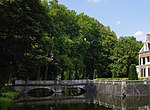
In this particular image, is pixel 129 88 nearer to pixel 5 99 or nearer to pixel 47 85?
pixel 47 85

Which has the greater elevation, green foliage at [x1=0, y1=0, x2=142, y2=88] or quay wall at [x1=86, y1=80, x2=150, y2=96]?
green foliage at [x1=0, y1=0, x2=142, y2=88]

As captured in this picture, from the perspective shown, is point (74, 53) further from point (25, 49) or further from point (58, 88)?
point (25, 49)

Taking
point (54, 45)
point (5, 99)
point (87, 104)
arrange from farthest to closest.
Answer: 1. point (54, 45)
2. point (87, 104)
3. point (5, 99)

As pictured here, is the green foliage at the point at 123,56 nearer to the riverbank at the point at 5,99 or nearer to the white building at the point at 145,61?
the white building at the point at 145,61

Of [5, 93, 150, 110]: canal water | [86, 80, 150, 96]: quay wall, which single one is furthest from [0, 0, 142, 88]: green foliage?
[86, 80, 150, 96]: quay wall

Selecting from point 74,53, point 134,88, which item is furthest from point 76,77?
point 134,88

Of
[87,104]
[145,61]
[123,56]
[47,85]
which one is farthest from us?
[123,56]

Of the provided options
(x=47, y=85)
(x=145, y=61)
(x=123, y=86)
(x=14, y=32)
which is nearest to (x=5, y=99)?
(x=14, y=32)

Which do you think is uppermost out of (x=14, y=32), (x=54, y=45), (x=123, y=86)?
(x=54, y=45)

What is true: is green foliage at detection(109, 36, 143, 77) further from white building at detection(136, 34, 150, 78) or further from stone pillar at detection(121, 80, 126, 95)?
stone pillar at detection(121, 80, 126, 95)

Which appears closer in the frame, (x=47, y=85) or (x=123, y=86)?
(x=123, y=86)

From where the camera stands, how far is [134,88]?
33.8m

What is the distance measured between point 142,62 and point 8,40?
36.9 m

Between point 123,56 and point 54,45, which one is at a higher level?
point 54,45
